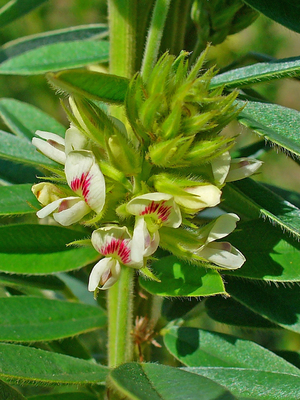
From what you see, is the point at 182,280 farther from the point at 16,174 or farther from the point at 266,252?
the point at 16,174

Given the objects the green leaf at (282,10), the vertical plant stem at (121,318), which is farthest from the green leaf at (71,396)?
the green leaf at (282,10)

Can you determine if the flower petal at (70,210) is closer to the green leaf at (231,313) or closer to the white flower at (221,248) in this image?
the white flower at (221,248)

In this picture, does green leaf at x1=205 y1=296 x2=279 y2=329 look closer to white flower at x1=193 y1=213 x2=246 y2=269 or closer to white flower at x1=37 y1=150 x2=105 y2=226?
white flower at x1=193 y1=213 x2=246 y2=269

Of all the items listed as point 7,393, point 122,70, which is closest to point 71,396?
point 7,393

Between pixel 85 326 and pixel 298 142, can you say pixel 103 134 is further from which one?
pixel 85 326

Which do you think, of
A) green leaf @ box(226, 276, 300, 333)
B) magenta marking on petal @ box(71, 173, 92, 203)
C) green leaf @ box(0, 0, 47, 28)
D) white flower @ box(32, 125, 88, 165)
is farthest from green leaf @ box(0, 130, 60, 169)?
green leaf @ box(226, 276, 300, 333)

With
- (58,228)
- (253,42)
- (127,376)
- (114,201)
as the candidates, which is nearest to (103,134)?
(114,201)
